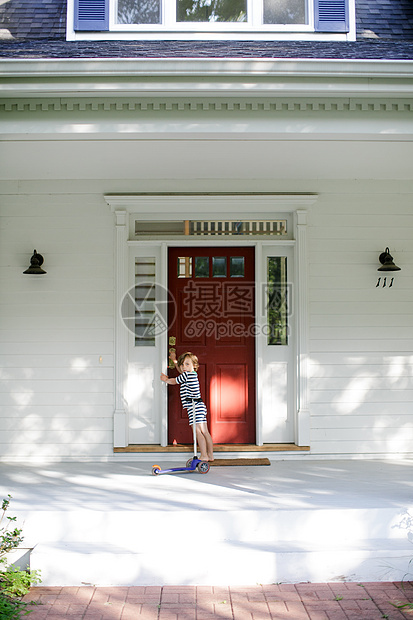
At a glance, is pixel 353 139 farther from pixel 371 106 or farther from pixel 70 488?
pixel 70 488

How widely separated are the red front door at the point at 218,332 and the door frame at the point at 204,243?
11 centimetres

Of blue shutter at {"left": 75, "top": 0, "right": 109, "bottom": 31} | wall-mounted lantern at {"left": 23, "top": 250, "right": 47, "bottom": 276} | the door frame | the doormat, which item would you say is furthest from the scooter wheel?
blue shutter at {"left": 75, "top": 0, "right": 109, "bottom": 31}

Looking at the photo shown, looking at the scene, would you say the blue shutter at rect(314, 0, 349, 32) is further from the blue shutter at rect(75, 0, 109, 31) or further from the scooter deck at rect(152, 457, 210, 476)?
the scooter deck at rect(152, 457, 210, 476)

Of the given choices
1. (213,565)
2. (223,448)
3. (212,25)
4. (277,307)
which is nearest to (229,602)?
(213,565)

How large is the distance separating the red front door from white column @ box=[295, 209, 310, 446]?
0.44 meters

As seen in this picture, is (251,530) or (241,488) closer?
(251,530)

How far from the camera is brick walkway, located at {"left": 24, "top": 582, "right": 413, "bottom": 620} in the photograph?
10.0ft

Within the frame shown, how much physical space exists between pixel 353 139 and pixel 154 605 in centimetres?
329

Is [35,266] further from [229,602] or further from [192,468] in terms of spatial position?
[229,602]

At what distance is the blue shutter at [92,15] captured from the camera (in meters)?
5.27

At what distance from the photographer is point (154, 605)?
317 cm

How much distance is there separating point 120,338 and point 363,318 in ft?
7.59

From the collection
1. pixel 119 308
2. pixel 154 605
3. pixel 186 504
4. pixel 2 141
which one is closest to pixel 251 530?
pixel 186 504

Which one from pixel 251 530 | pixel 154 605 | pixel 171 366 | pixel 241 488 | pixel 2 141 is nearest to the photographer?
pixel 154 605
